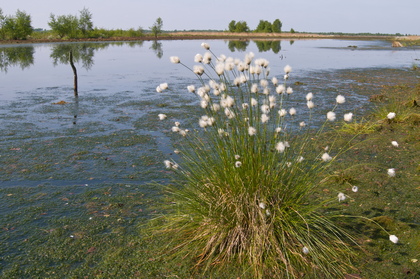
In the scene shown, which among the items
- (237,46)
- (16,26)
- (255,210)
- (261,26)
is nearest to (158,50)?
(237,46)

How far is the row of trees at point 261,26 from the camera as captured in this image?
330 feet

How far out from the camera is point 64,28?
6419 centimetres

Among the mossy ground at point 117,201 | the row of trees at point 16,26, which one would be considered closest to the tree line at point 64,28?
the row of trees at point 16,26

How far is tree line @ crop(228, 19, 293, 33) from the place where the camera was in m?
101

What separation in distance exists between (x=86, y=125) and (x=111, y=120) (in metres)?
0.74

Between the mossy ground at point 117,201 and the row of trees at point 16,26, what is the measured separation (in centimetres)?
5743

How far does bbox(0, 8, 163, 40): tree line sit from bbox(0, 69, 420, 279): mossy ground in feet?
191

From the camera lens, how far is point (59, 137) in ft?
25.5

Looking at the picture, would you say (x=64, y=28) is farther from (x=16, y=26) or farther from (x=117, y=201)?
(x=117, y=201)

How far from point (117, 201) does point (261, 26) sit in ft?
346

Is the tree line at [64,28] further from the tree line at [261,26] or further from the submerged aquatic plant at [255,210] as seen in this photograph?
the submerged aquatic plant at [255,210]

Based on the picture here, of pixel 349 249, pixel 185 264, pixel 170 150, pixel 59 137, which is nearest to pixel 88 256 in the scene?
pixel 185 264

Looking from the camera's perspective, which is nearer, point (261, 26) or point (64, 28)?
point (64, 28)

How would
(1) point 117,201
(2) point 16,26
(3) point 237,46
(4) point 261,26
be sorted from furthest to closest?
1. (4) point 261,26
2. (2) point 16,26
3. (3) point 237,46
4. (1) point 117,201
